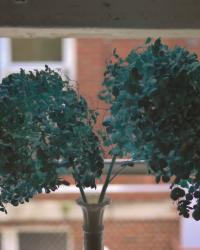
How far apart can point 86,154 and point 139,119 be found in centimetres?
17

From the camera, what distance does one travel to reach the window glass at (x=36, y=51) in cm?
347

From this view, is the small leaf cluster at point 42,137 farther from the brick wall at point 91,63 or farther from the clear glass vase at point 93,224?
the brick wall at point 91,63

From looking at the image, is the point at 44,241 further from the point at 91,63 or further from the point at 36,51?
the point at 36,51

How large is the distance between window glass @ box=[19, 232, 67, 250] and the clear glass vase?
0.48 m

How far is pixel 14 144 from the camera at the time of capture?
1017 millimetres

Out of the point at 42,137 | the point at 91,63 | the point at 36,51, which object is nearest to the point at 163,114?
the point at 42,137

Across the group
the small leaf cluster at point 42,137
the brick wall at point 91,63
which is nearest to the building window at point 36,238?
the small leaf cluster at point 42,137

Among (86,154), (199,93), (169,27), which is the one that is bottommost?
(86,154)

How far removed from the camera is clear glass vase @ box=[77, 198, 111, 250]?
43.4 inches

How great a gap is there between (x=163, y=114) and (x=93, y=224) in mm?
354
